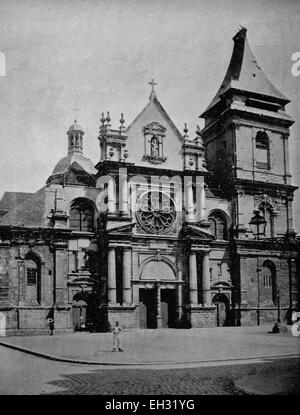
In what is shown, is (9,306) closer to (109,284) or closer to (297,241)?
(109,284)

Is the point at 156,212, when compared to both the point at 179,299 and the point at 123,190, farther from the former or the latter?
the point at 179,299

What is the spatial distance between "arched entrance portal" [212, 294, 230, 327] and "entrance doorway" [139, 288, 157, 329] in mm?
4500

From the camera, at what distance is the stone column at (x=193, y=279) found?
35509 millimetres

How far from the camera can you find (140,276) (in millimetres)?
35219

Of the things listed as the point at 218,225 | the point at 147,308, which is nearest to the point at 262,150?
the point at 218,225

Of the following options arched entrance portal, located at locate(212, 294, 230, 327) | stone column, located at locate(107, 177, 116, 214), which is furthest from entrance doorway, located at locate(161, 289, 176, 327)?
stone column, located at locate(107, 177, 116, 214)

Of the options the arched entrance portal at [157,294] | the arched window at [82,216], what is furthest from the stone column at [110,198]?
the arched entrance portal at [157,294]

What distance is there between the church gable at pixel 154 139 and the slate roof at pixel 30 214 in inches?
257

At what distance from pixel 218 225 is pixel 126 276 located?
8470 mm

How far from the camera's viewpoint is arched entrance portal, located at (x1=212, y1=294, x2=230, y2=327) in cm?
3719

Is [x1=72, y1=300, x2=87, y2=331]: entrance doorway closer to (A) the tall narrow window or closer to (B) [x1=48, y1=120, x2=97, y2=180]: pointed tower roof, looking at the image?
(A) the tall narrow window
